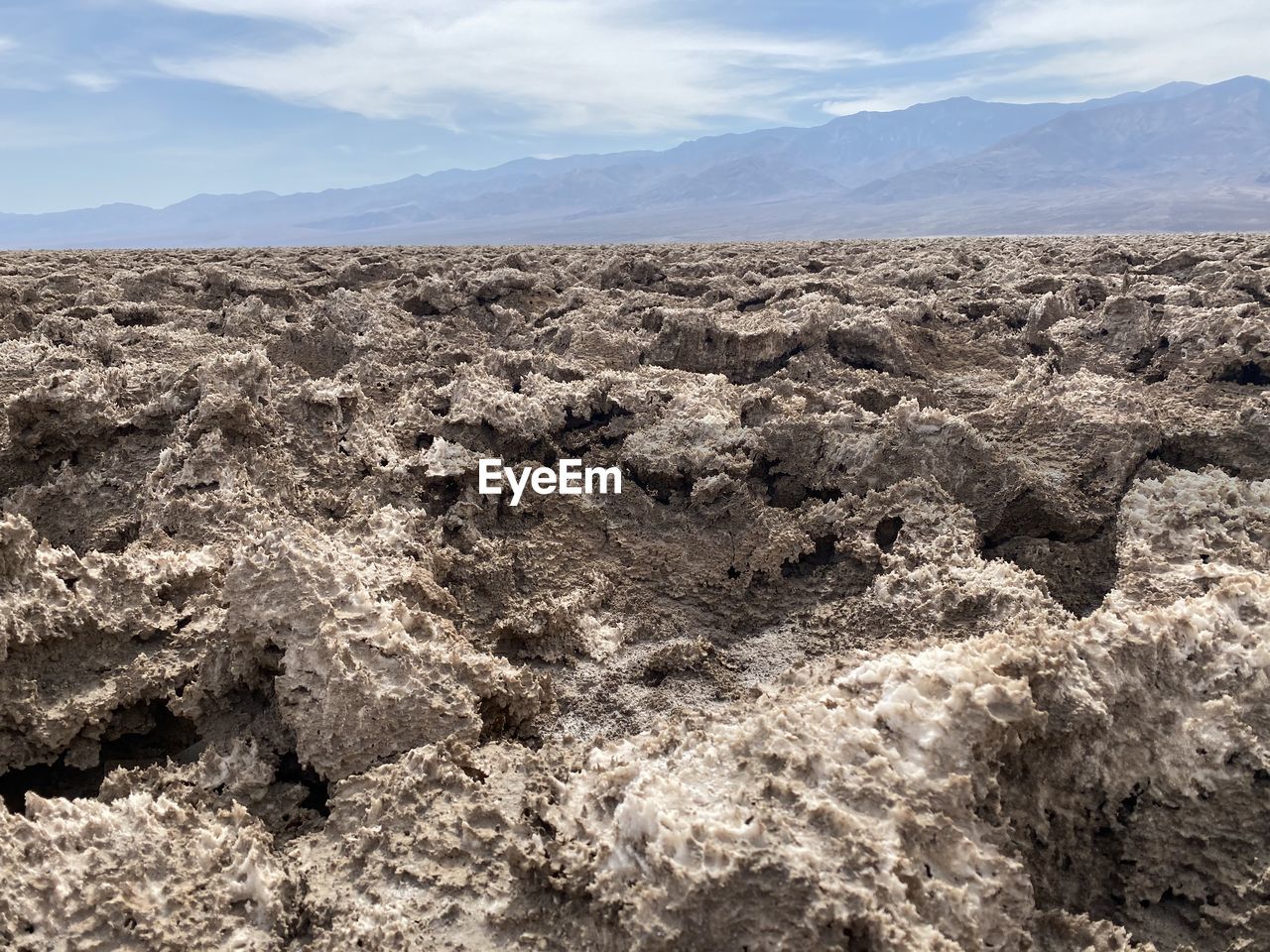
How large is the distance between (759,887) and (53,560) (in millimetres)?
2267

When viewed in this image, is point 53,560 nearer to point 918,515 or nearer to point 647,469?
point 647,469

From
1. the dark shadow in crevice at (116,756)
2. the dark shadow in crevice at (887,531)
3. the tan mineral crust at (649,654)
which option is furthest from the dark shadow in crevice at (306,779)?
the dark shadow in crevice at (887,531)

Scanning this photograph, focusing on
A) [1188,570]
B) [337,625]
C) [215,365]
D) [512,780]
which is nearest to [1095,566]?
[1188,570]

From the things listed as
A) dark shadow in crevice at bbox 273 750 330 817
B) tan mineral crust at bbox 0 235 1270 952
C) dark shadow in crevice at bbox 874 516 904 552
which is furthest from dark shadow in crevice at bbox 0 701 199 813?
dark shadow in crevice at bbox 874 516 904 552

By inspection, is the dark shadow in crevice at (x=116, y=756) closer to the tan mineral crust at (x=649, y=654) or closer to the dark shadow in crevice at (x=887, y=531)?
the tan mineral crust at (x=649, y=654)

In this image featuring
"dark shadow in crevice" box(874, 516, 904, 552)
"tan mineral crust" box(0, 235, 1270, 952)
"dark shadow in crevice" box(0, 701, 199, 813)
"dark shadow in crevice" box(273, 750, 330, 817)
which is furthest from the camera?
"dark shadow in crevice" box(874, 516, 904, 552)

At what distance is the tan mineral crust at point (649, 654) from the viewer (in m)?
1.62

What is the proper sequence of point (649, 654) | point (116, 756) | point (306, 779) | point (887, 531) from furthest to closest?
point (887, 531) < point (649, 654) < point (116, 756) < point (306, 779)

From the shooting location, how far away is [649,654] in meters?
3.04

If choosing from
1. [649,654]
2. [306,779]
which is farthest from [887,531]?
[306,779]

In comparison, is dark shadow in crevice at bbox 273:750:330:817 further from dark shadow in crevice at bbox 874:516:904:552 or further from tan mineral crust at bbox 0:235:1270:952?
dark shadow in crevice at bbox 874:516:904:552

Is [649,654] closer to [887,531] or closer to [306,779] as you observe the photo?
[887,531]

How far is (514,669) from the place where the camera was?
8.70 ft

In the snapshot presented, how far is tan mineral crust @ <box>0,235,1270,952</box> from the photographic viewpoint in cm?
162
